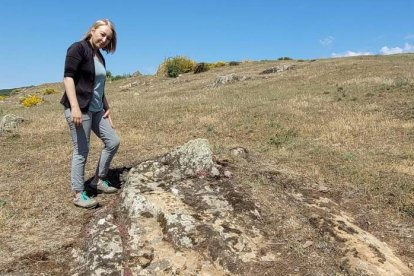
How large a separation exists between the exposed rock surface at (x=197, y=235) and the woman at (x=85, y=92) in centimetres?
94

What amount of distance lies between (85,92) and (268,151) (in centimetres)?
628

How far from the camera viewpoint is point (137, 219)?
7000mm

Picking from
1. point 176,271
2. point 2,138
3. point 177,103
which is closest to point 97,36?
point 176,271

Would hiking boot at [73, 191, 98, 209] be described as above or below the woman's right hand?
below

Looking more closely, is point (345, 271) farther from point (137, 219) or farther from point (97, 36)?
point (97, 36)

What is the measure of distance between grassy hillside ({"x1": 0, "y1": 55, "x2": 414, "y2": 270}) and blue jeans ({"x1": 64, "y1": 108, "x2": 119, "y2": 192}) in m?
0.69

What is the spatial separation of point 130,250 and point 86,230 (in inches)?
46.9

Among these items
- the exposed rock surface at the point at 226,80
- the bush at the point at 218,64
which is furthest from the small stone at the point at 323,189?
the bush at the point at 218,64

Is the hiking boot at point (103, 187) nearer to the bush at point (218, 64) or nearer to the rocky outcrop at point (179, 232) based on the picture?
the rocky outcrop at point (179, 232)

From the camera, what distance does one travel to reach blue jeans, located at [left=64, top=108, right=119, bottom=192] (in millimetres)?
7598

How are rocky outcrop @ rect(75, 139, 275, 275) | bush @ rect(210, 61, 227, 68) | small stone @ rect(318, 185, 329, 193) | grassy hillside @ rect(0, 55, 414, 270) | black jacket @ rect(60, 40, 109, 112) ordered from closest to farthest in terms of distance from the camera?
rocky outcrop @ rect(75, 139, 275, 275) < black jacket @ rect(60, 40, 109, 112) < grassy hillside @ rect(0, 55, 414, 270) < small stone @ rect(318, 185, 329, 193) < bush @ rect(210, 61, 227, 68)

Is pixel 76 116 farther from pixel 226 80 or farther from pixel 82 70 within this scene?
pixel 226 80

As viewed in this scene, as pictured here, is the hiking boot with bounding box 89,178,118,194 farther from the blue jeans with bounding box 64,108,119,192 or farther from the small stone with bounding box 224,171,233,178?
the small stone with bounding box 224,171,233,178

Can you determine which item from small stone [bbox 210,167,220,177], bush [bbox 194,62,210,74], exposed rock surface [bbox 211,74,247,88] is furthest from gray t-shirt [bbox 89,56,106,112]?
bush [bbox 194,62,210,74]
